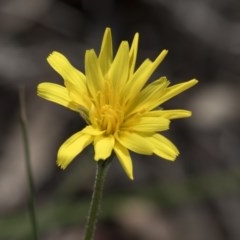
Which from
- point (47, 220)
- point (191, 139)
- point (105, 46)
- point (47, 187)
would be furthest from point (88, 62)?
point (191, 139)

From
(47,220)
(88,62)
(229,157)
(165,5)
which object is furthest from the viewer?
(165,5)

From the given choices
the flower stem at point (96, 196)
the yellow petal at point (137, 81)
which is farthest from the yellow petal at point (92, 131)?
the yellow petal at point (137, 81)

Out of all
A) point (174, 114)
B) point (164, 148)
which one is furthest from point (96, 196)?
point (174, 114)

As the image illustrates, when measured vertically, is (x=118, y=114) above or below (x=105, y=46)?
below

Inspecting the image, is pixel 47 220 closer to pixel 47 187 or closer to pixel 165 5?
pixel 47 187

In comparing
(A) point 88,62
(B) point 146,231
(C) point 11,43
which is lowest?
(B) point 146,231

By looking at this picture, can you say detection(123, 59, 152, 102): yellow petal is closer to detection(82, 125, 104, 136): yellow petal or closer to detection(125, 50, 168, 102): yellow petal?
detection(125, 50, 168, 102): yellow petal

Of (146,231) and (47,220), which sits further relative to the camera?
(146,231)

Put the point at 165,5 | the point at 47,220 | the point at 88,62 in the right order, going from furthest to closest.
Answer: the point at 165,5, the point at 47,220, the point at 88,62
